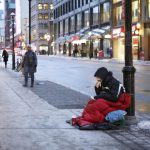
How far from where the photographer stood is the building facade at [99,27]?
214 ft

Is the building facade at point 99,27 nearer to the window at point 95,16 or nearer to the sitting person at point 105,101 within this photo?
the window at point 95,16

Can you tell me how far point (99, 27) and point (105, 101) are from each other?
78643 mm

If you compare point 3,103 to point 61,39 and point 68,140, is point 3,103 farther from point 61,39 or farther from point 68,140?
point 61,39

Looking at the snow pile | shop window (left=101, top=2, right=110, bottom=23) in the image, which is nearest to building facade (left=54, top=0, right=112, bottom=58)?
shop window (left=101, top=2, right=110, bottom=23)

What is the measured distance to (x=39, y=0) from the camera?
533 ft

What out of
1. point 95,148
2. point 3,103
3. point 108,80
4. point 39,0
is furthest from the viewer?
point 39,0

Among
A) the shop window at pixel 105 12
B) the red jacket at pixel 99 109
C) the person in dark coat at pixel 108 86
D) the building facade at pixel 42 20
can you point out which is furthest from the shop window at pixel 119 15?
the building facade at pixel 42 20

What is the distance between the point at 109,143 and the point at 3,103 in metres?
6.65

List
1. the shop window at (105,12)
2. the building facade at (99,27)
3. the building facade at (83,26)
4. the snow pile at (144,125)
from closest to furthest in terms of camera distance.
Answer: the snow pile at (144,125) → the building facade at (99,27) → the shop window at (105,12) → the building facade at (83,26)

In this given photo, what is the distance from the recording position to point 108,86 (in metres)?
10.7

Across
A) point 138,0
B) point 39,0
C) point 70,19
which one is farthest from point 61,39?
point 138,0

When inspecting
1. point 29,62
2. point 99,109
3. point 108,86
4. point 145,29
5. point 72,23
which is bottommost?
point 99,109

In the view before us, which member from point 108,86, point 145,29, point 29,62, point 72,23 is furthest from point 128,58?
point 72,23

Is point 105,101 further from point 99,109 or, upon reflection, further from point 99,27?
point 99,27
